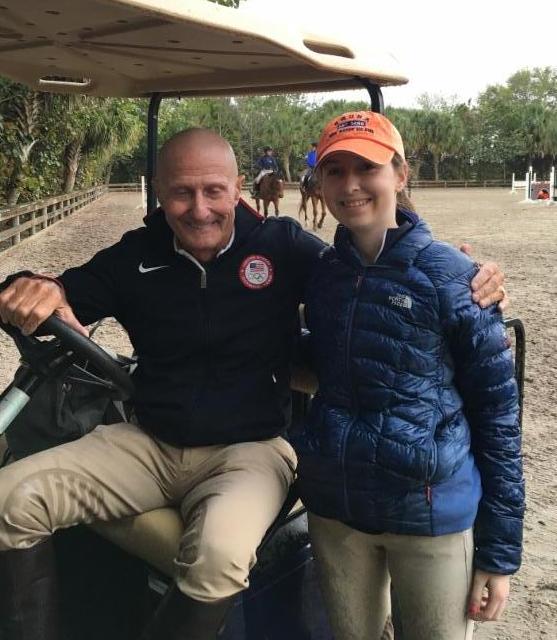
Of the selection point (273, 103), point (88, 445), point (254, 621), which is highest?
point (273, 103)

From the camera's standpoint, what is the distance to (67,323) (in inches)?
67.3

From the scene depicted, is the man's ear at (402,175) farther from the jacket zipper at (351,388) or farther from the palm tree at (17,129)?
the palm tree at (17,129)

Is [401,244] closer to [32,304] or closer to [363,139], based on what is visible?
[363,139]

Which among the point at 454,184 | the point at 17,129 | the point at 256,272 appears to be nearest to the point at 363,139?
the point at 256,272

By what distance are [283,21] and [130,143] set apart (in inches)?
941

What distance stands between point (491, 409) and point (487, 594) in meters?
0.40

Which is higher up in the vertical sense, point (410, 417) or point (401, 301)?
point (401, 301)

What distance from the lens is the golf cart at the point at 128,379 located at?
1.58m

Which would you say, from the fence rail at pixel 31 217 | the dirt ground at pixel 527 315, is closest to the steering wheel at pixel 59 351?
the dirt ground at pixel 527 315

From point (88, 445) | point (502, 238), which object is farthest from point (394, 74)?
point (502, 238)

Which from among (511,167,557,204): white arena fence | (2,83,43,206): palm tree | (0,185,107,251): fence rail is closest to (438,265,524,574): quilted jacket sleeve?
(0,185,107,251): fence rail

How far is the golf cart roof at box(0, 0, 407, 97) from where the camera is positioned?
147 cm

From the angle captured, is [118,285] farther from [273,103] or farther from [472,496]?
[273,103]

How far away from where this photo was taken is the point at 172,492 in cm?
186
